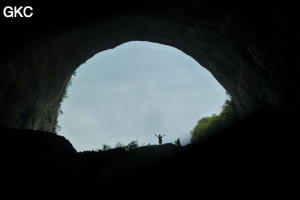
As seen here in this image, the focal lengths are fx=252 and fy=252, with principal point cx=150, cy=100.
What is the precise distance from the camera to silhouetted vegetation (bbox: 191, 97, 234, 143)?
89.3 feet

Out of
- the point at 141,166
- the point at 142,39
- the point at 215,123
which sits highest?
the point at 142,39

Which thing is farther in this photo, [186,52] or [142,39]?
[186,52]

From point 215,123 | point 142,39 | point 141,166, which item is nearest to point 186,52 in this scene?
point 142,39

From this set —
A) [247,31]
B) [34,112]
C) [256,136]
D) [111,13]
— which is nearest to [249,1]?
[247,31]

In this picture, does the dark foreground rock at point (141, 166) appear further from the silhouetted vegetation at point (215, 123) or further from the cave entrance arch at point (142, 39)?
the silhouetted vegetation at point (215, 123)

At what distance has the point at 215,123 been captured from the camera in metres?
30.5

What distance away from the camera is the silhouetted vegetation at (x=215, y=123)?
2723 cm

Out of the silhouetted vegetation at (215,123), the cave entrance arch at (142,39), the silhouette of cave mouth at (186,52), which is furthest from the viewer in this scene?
the silhouetted vegetation at (215,123)

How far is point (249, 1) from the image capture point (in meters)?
10.4

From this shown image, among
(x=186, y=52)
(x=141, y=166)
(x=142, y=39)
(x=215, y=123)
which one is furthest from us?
(x=215, y=123)

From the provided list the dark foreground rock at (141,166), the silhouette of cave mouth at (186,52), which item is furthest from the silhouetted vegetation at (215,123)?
the dark foreground rock at (141,166)

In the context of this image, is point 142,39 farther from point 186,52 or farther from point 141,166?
point 141,166

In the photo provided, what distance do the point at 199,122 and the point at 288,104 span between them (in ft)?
84.3

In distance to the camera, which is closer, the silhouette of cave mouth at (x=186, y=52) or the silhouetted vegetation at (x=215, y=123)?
the silhouette of cave mouth at (x=186, y=52)
